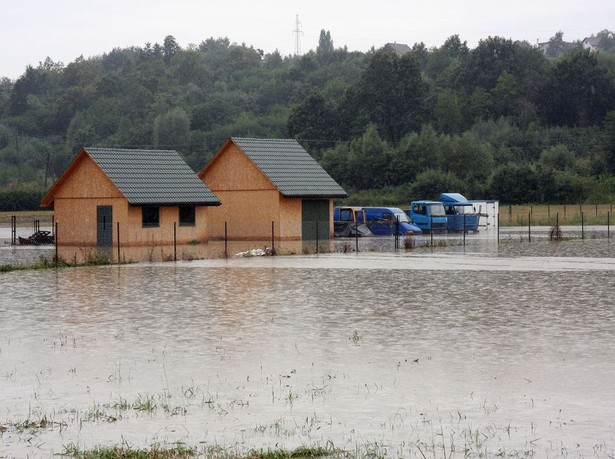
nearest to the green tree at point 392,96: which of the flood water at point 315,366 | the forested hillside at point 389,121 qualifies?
the forested hillside at point 389,121

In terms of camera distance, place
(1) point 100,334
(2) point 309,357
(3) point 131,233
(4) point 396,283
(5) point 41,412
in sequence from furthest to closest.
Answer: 1. (3) point 131,233
2. (4) point 396,283
3. (1) point 100,334
4. (2) point 309,357
5. (5) point 41,412

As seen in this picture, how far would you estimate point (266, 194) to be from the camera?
56719 mm

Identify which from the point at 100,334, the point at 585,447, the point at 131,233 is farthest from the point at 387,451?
the point at 131,233

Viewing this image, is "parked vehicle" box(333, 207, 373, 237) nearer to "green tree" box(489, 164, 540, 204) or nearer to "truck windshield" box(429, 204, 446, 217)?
"truck windshield" box(429, 204, 446, 217)

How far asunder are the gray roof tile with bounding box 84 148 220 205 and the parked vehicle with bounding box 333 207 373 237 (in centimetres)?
959

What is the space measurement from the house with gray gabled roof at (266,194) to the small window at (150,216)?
574 centimetres

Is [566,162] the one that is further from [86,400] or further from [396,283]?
[86,400]

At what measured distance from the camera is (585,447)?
10.8m

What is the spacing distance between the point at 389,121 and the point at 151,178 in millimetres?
82893

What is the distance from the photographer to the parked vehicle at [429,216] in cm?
6644

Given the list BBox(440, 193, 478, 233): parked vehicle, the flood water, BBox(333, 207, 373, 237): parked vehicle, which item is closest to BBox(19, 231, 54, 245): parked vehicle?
BBox(333, 207, 373, 237): parked vehicle

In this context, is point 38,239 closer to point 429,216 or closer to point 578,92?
point 429,216

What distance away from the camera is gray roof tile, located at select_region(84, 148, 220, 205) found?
51938 mm

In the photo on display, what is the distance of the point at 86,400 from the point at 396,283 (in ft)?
57.3
